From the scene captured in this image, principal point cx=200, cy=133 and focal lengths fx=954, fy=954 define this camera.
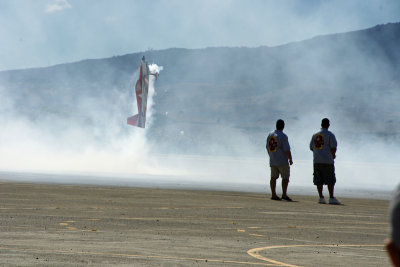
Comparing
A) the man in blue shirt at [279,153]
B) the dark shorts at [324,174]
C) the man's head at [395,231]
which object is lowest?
the man's head at [395,231]

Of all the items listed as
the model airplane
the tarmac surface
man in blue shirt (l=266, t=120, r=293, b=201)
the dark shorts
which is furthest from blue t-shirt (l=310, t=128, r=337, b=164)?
the model airplane

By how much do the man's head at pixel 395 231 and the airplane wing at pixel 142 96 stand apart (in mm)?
57754

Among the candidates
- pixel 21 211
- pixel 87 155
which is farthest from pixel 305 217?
pixel 87 155

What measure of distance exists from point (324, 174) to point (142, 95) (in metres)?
41.0

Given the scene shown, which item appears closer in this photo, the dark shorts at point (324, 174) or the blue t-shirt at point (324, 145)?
the dark shorts at point (324, 174)

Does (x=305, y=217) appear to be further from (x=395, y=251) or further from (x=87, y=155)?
(x=87, y=155)

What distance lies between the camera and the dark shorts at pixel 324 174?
73.3ft

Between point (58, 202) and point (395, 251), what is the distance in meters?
15.0

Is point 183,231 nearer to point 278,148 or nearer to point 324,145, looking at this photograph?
point 324,145

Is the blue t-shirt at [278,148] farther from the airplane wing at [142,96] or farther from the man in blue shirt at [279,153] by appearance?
the airplane wing at [142,96]

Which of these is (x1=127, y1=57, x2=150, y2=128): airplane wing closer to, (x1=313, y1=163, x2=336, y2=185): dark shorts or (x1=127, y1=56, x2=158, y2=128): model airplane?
(x1=127, y1=56, x2=158, y2=128): model airplane

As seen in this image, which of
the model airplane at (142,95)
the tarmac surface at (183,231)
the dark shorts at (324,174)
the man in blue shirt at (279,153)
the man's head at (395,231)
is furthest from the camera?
the model airplane at (142,95)

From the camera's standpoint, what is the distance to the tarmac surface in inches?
386

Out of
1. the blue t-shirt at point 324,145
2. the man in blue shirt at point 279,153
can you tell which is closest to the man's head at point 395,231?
the blue t-shirt at point 324,145
